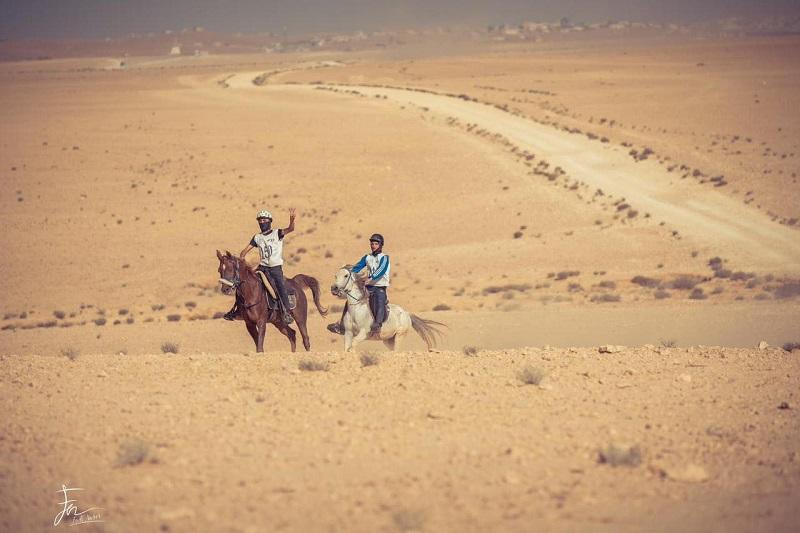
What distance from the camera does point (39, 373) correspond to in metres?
13.5

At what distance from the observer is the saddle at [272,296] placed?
16078mm

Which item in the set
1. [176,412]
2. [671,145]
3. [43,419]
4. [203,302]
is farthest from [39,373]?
[671,145]

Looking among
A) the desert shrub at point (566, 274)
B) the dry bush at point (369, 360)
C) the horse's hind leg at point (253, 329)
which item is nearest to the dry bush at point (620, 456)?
the dry bush at point (369, 360)

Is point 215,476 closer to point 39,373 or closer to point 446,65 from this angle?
point 39,373

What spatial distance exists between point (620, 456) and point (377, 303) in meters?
6.66

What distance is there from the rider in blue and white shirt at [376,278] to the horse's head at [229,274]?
1.92 metres

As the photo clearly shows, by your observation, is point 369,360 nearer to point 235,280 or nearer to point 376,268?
point 376,268

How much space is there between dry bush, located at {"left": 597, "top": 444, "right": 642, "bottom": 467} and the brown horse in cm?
746

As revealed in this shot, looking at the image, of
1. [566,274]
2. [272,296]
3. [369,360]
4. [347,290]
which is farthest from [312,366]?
[566,274]

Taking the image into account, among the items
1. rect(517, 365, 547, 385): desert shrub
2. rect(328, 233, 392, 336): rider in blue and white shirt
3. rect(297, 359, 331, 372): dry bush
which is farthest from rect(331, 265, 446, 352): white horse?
rect(517, 365, 547, 385): desert shrub

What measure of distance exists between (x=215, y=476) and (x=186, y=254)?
24.1 m

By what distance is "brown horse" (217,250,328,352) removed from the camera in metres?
15.1

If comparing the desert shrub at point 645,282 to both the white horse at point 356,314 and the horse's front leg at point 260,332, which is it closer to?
the white horse at point 356,314

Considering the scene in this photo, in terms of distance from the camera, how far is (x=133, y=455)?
948 cm
